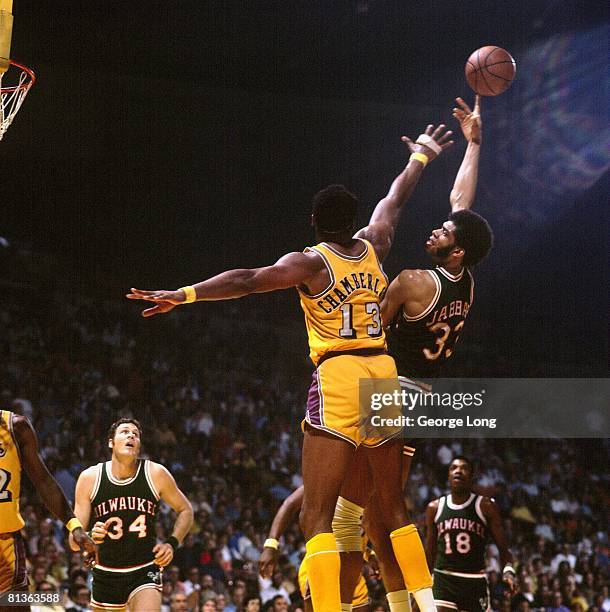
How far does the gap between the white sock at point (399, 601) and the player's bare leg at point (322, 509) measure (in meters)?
0.60

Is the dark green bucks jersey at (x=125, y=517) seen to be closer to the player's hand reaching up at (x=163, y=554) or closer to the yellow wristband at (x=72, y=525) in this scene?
the player's hand reaching up at (x=163, y=554)

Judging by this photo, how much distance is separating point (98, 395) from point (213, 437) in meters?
1.65

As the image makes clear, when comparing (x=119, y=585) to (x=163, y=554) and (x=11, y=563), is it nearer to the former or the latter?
(x=163, y=554)

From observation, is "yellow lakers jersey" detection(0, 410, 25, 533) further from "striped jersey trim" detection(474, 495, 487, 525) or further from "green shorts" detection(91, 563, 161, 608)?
"striped jersey trim" detection(474, 495, 487, 525)

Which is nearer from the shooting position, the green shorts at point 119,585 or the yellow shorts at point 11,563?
the yellow shorts at point 11,563

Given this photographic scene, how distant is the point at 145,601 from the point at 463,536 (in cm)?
277

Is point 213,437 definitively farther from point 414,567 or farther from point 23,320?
point 414,567

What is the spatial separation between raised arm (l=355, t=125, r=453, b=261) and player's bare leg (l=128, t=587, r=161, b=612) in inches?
113

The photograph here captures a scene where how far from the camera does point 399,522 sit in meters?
4.45

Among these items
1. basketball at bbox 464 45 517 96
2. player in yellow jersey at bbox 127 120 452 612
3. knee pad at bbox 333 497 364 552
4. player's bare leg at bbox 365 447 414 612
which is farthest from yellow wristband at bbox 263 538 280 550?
basketball at bbox 464 45 517 96

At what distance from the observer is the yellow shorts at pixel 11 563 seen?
498 centimetres

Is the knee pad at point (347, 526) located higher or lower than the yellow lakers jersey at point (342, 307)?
lower

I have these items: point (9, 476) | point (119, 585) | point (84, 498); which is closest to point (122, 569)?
point (119, 585)

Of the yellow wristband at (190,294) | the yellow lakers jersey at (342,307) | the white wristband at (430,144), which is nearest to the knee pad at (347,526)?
the yellow lakers jersey at (342,307)
